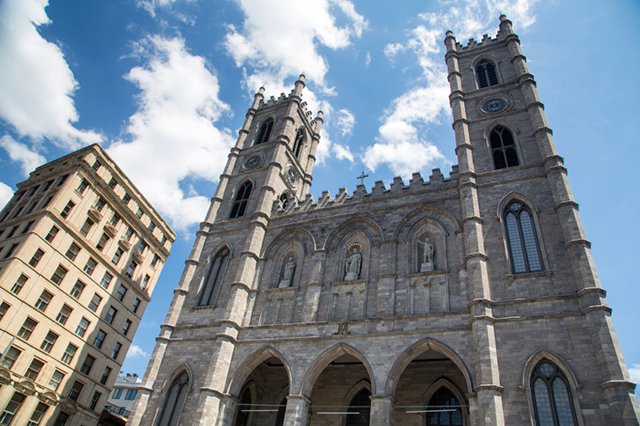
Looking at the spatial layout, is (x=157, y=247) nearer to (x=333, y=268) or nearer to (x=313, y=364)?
(x=333, y=268)

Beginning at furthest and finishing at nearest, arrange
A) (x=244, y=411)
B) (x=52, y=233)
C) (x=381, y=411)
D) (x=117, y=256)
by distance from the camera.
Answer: (x=117, y=256) < (x=52, y=233) < (x=244, y=411) < (x=381, y=411)

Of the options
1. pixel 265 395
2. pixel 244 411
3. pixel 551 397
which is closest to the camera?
pixel 551 397

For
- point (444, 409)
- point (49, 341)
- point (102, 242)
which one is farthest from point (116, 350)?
point (444, 409)

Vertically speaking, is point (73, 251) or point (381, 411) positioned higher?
point (73, 251)

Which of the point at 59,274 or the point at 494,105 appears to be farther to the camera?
the point at 59,274

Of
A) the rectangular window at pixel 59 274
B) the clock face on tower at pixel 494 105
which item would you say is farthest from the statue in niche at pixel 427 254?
the rectangular window at pixel 59 274

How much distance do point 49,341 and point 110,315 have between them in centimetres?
575

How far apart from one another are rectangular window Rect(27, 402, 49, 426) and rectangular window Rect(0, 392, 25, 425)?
1.11m

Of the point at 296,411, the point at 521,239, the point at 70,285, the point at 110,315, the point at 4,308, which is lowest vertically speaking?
the point at 296,411

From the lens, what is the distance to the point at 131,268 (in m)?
36.1

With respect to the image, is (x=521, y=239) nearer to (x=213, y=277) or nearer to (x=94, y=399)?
(x=213, y=277)

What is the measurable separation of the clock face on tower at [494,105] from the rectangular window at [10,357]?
97.0ft

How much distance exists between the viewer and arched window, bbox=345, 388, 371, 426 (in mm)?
21109

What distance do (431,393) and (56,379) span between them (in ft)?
72.7
